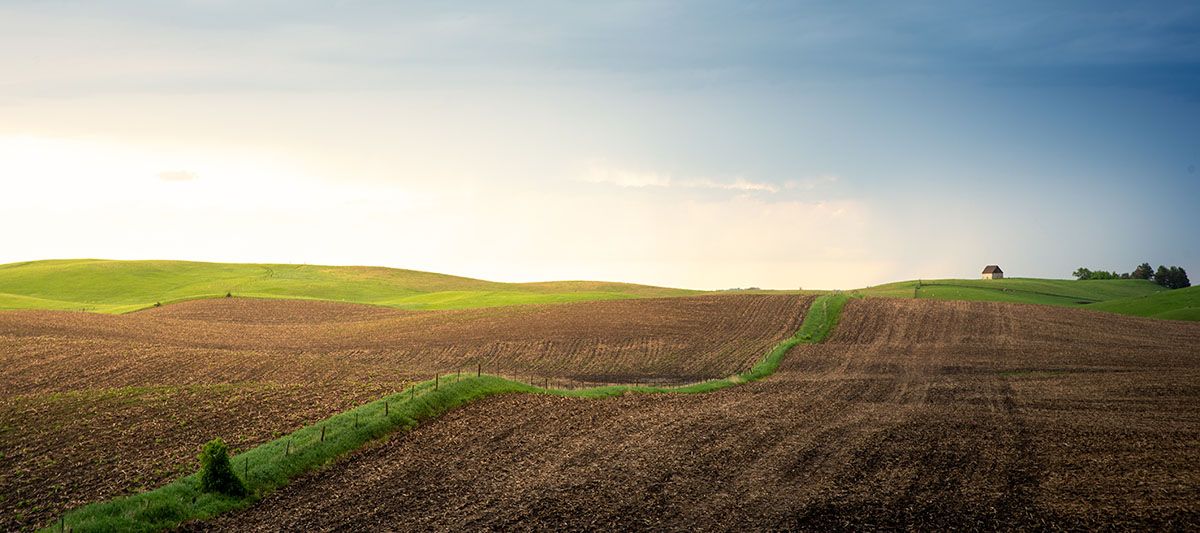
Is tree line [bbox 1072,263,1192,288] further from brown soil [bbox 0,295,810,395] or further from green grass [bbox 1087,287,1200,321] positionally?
brown soil [bbox 0,295,810,395]

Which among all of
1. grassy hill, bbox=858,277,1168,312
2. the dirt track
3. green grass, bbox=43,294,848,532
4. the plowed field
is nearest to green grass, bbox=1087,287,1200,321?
grassy hill, bbox=858,277,1168,312

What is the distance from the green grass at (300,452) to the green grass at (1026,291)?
79332 millimetres

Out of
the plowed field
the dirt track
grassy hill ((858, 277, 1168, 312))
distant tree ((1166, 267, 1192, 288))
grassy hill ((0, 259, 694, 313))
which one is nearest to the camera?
the dirt track

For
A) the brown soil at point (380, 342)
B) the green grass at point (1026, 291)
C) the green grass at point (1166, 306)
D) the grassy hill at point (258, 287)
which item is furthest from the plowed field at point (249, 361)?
the green grass at point (1026, 291)

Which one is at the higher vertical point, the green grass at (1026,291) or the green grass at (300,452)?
the green grass at (1026,291)

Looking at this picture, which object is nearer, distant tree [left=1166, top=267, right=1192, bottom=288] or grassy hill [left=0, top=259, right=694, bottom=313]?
grassy hill [left=0, top=259, right=694, bottom=313]

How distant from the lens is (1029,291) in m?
131

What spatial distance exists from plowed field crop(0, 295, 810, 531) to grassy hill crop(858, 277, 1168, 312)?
4632 cm

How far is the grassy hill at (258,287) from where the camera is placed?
105875 millimetres

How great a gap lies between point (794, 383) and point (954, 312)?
38.7 metres

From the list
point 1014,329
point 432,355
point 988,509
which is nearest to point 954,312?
point 1014,329

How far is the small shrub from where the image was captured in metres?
21.7

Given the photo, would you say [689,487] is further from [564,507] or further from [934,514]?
[934,514]

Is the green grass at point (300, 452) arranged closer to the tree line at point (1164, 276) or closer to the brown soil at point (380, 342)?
the brown soil at point (380, 342)
